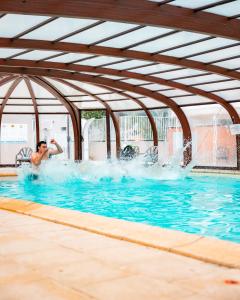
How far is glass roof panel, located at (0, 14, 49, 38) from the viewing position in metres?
10.1

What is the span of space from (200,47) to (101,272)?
402 inches

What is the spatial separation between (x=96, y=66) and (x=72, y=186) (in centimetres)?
444

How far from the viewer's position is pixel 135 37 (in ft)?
38.4

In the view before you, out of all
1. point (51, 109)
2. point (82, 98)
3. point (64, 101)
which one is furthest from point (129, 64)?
point (51, 109)

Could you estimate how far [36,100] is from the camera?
933 inches

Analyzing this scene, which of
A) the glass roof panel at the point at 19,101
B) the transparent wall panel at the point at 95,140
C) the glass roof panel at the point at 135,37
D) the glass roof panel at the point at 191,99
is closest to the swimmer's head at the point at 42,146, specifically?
the glass roof panel at the point at 135,37

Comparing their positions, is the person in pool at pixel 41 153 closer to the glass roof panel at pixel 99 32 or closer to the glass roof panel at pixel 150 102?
the glass roof panel at pixel 99 32

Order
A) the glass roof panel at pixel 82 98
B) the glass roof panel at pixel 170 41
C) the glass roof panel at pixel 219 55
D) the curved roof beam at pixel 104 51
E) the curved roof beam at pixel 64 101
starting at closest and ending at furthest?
the glass roof panel at pixel 170 41
the curved roof beam at pixel 104 51
the glass roof panel at pixel 219 55
the curved roof beam at pixel 64 101
the glass roof panel at pixel 82 98

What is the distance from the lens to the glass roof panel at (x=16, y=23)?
1012cm

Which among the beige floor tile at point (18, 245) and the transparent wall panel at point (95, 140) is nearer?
the beige floor tile at point (18, 245)

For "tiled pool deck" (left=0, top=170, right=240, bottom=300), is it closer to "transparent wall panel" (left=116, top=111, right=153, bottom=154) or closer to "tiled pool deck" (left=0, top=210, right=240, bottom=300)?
"tiled pool deck" (left=0, top=210, right=240, bottom=300)

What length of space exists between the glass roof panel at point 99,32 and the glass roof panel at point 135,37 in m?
0.36

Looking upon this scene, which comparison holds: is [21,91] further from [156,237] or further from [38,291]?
Answer: [38,291]

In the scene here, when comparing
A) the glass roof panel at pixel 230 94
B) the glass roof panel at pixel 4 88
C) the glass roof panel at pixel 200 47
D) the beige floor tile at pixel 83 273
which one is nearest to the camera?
the beige floor tile at pixel 83 273
